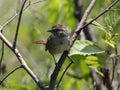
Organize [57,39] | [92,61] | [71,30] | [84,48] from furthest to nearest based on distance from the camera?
[71,30] < [57,39] < [92,61] < [84,48]

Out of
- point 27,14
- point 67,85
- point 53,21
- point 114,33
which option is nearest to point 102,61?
point 114,33

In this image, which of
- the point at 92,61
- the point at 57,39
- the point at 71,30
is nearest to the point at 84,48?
the point at 92,61

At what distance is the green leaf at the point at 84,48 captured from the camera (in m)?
2.30

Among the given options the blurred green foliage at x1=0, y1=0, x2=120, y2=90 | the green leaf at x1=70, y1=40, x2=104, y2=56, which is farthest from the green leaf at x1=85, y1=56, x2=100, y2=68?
the green leaf at x1=70, y1=40, x2=104, y2=56

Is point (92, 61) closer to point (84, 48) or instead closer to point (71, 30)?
point (84, 48)

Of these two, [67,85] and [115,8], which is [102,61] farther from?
[67,85]

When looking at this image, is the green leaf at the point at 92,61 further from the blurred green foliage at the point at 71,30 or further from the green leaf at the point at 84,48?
the green leaf at the point at 84,48

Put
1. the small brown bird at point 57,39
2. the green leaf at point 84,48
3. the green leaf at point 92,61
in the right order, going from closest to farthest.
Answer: the green leaf at point 84,48
the green leaf at point 92,61
the small brown bird at point 57,39

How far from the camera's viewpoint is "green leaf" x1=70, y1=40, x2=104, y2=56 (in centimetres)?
230

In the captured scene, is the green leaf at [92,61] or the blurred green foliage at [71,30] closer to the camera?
the blurred green foliage at [71,30]

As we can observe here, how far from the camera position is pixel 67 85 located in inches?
123

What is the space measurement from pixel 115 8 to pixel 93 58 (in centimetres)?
38

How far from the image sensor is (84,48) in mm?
2336

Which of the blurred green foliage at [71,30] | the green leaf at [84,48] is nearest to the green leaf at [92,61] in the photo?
the blurred green foliage at [71,30]
